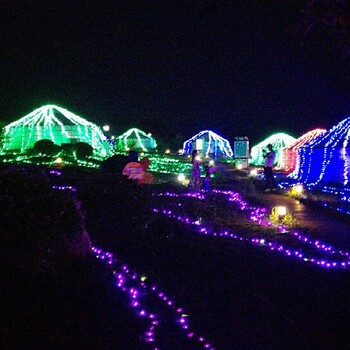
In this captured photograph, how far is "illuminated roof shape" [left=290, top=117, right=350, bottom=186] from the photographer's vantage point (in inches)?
791

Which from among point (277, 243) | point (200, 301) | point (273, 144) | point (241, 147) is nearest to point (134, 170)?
point (277, 243)

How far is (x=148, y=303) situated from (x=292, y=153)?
30.0m

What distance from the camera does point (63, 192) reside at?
641 cm

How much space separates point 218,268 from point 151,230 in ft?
9.19

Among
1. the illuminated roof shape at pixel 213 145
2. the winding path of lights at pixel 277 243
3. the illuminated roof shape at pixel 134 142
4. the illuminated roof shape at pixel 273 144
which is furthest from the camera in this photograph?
the illuminated roof shape at pixel 134 142

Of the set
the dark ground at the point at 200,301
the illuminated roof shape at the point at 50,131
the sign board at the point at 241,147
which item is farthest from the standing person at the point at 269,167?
the illuminated roof shape at the point at 50,131

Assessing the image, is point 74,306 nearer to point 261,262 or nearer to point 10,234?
point 10,234

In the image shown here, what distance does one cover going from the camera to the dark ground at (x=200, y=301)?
418 centimetres

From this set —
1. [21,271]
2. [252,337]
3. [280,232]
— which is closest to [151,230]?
[280,232]

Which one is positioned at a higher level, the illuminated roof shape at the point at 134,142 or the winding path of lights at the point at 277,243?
the illuminated roof shape at the point at 134,142

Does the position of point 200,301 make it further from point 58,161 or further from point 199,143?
point 199,143

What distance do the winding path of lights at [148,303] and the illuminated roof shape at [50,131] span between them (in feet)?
94.6

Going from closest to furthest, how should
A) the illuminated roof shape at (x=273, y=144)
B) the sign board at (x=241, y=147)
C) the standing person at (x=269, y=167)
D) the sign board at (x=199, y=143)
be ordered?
the standing person at (x=269, y=167), the sign board at (x=241, y=147), the illuminated roof shape at (x=273, y=144), the sign board at (x=199, y=143)

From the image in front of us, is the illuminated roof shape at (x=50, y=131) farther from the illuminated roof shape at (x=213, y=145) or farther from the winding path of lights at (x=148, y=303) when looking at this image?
the winding path of lights at (x=148, y=303)
